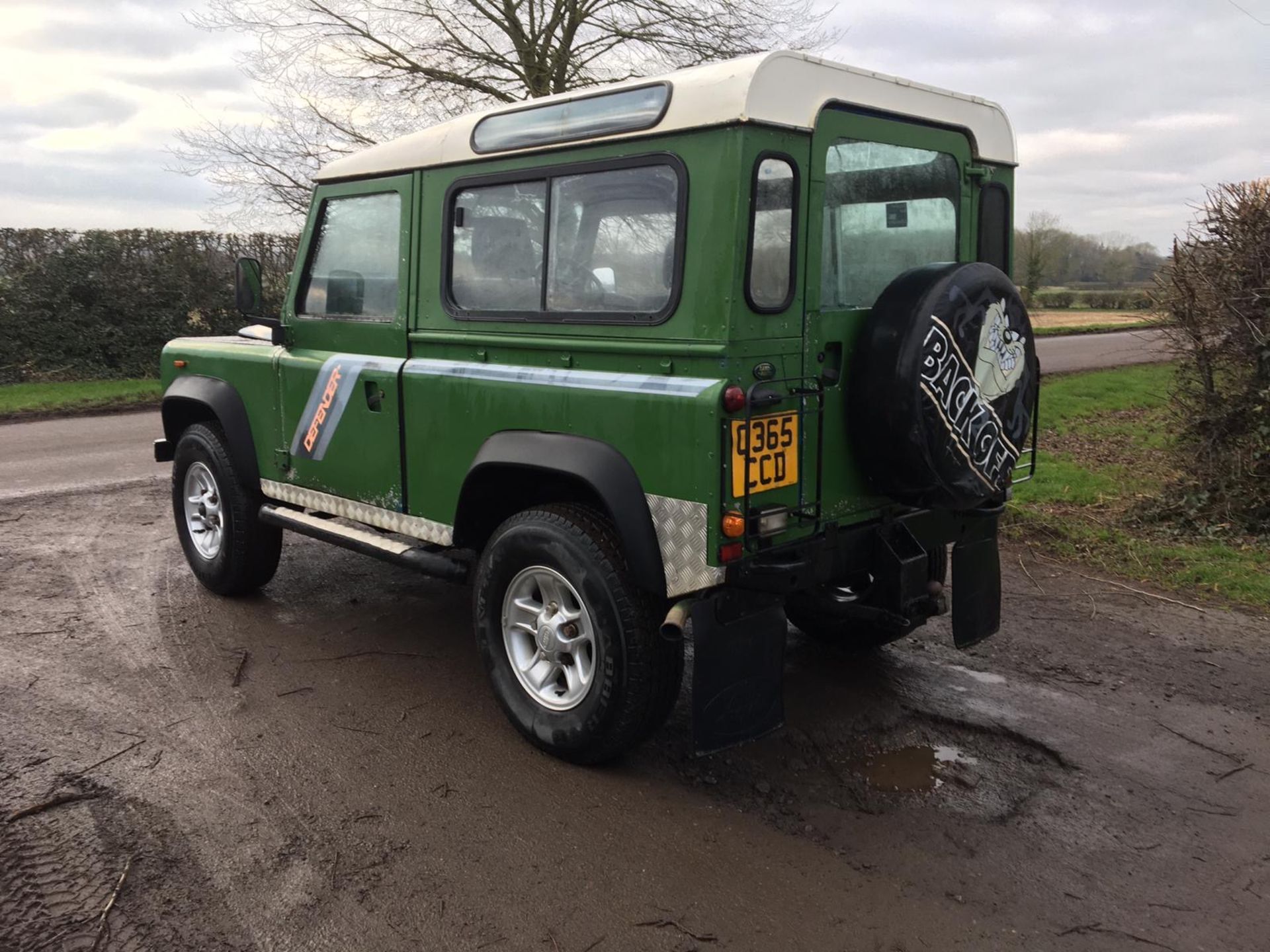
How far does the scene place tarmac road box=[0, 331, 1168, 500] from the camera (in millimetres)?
8180

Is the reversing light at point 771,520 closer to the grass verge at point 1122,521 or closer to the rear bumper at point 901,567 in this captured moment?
the rear bumper at point 901,567

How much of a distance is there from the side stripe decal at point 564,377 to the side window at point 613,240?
0.78 feet

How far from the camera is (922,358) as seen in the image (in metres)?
3.29

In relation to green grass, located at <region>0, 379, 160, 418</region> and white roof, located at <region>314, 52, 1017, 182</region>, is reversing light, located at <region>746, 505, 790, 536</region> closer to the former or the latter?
white roof, located at <region>314, 52, 1017, 182</region>

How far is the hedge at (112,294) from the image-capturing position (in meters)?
14.5

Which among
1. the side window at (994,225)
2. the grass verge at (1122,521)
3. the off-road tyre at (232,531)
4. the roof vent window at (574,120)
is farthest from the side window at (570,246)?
the grass verge at (1122,521)

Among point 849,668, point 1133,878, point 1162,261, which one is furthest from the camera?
point 1162,261

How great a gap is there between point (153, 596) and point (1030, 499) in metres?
5.93

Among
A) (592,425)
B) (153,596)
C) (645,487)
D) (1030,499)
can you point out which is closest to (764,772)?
(645,487)

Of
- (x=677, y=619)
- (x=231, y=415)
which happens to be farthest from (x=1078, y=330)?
(x=677, y=619)

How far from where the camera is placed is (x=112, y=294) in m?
15.2

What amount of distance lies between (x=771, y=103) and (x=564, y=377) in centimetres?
116

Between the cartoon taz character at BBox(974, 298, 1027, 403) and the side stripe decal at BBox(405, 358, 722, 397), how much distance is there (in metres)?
1.09

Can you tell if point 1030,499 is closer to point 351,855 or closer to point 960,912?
point 960,912
